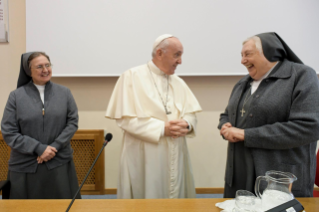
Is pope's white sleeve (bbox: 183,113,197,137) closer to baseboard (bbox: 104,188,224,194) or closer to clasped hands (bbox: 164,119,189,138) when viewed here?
clasped hands (bbox: 164,119,189,138)

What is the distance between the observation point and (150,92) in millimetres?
2332

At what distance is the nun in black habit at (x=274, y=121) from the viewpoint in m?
1.63

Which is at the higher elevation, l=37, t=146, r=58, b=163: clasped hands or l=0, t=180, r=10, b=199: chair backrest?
l=37, t=146, r=58, b=163: clasped hands

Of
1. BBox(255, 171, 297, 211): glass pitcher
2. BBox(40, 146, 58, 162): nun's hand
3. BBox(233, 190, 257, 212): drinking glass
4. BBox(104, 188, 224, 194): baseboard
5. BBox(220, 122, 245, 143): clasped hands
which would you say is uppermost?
BBox(220, 122, 245, 143): clasped hands

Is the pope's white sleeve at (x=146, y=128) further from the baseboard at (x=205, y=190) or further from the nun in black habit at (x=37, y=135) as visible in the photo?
the baseboard at (x=205, y=190)

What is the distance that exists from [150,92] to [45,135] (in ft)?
3.37

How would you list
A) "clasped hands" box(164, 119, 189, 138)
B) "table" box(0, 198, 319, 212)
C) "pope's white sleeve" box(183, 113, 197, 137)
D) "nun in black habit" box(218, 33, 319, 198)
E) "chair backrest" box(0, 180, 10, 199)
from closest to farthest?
"table" box(0, 198, 319, 212) < "nun in black habit" box(218, 33, 319, 198) < "chair backrest" box(0, 180, 10, 199) < "clasped hands" box(164, 119, 189, 138) < "pope's white sleeve" box(183, 113, 197, 137)

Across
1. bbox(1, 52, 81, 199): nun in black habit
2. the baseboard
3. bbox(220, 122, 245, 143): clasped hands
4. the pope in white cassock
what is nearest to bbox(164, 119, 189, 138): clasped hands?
the pope in white cassock

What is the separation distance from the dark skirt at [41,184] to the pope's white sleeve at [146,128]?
736 millimetres

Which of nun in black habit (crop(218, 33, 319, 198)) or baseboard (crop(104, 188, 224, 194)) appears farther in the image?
baseboard (crop(104, 188, 224, 194))

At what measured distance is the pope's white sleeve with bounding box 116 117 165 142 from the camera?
85.3 inches

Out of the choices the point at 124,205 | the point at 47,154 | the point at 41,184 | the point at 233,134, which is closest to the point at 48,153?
the point at 47,154

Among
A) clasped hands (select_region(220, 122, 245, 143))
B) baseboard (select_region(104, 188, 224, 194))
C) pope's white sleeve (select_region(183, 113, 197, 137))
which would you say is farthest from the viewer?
baseboard (select_region(104, 188, 224, 194))

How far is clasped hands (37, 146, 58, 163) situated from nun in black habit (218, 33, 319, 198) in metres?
1.47
